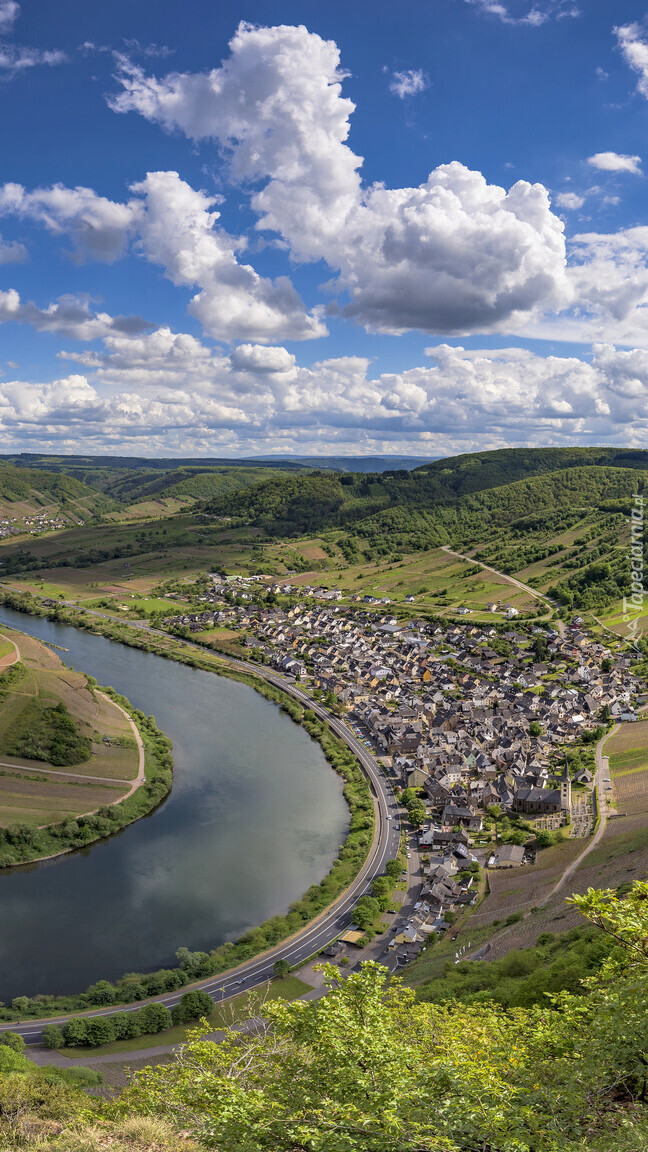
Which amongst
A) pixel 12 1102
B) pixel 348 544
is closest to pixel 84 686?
pixel 12 1102

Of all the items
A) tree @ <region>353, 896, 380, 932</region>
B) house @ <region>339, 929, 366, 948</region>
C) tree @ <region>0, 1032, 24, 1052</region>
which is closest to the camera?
tree @ <region>0, 1032, 24, 1052</region>

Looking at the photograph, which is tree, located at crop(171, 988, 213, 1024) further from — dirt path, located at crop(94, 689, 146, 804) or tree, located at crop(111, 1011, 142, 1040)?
dirt path, located at crop(94, 689, 146, 804)

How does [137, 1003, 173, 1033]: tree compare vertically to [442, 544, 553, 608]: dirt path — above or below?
below

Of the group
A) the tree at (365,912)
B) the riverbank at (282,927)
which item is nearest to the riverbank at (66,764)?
the riverbank at (282,927)

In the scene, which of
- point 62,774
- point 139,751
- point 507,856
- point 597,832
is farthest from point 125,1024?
point 597,832

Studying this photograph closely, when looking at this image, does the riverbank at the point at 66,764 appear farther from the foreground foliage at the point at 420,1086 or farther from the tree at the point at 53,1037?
the foreground foliage at the point at 420,1086

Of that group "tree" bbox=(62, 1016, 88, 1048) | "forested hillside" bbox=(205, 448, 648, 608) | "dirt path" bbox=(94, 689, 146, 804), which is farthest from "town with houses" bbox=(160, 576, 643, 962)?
"dirt path" bbox=(94, 689, 146, 804)

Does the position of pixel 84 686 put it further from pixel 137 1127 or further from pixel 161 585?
pixel 161 585
